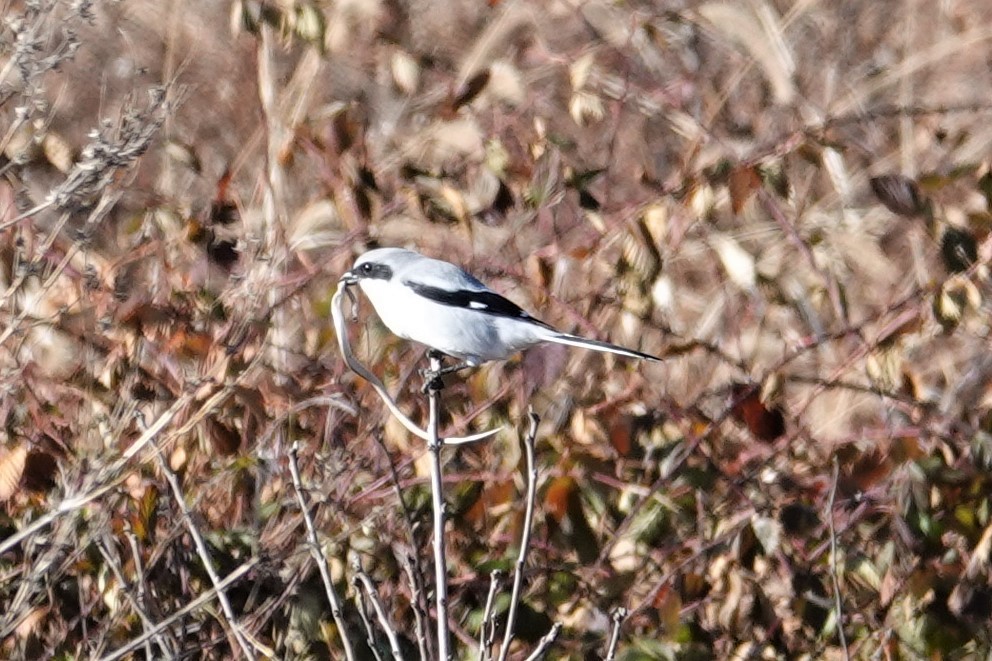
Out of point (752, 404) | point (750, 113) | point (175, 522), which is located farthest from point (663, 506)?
point (750, 113)

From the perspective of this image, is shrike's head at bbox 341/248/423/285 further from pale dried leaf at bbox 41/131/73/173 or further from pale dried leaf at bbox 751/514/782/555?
pale dried leaf at bbox 751/514/782/555

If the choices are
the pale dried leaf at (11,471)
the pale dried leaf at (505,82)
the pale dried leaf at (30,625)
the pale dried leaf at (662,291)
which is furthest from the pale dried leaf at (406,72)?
the pale dried leaf at (30,625)

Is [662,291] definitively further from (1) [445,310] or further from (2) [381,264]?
(2) [381,264]

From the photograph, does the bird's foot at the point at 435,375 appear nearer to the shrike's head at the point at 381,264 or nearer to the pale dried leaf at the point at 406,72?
the shrike's head at the point at 381,264

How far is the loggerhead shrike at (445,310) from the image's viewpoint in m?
3.04

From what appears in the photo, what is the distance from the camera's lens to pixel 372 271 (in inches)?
124

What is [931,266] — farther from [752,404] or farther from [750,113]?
[752,404]

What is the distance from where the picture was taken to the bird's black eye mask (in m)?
3.12

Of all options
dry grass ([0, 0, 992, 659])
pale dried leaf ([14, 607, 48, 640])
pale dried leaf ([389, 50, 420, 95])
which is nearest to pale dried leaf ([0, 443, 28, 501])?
dry grass ([0, 0, 992, 659])

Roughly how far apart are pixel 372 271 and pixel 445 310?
0.19 meters

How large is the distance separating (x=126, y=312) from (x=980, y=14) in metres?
4.99

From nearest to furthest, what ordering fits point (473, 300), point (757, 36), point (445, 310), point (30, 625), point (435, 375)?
point (435, 375)
point (30, 625)
point (445, 310)
point (473, 300)
point (757, 36)

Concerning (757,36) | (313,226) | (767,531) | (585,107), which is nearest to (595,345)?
(767,531)

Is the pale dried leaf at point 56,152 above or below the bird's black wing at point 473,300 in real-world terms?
above
